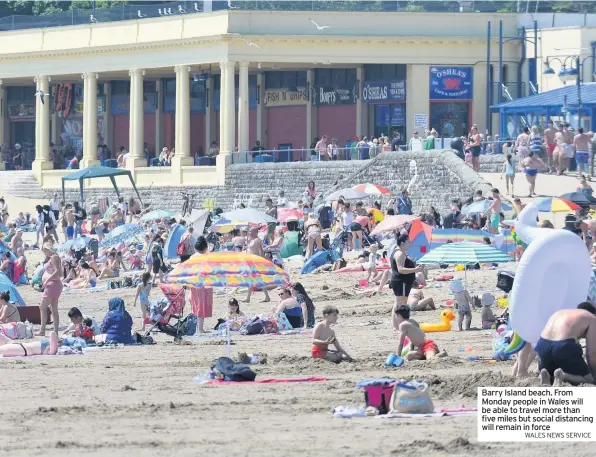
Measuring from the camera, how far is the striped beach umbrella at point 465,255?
72.5 ft

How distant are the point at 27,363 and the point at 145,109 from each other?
40.4 metres

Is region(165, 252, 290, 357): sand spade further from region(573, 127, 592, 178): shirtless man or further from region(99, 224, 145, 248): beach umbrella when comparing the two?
region(573, 127, 592, 178): shirtless man

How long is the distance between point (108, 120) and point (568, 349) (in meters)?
47.3

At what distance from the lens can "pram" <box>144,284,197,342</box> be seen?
22234 millimetres

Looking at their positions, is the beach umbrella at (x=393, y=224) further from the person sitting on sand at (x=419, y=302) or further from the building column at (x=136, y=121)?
the building column at (x=136, y=121)

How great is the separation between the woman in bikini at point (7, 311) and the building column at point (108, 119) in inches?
1451

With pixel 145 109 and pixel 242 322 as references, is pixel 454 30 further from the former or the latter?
pixel 242 322

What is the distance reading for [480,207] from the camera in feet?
108

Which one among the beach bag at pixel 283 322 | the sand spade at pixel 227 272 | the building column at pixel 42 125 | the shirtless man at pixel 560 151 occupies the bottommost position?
the beach bag at pixel 283 322

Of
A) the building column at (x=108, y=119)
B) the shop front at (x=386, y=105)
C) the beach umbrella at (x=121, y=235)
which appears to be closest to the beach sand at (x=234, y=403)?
the beach umbrella at (x=121, y=235)

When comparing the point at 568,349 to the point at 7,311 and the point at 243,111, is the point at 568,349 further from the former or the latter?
the point at 243,111

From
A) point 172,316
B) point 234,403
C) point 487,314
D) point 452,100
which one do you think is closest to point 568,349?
point 234,403

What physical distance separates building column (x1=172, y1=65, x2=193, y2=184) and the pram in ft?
95.2

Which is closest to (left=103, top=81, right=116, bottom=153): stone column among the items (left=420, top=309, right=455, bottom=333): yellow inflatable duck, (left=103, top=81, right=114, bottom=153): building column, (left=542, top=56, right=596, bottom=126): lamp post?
(left=103, top=81, right=114, bottom=153): building column
